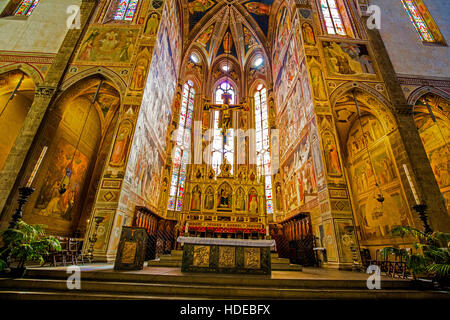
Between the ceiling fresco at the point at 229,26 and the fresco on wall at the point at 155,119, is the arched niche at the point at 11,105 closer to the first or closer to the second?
the fresco on wall at the point at 155,119

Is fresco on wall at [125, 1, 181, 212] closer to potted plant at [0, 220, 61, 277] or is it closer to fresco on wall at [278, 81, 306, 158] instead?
potted plant at [0, 220, 61, 277]

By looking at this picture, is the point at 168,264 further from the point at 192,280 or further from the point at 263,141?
the point at 263,141

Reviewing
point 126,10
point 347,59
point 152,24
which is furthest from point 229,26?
point 347,59

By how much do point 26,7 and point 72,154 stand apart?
29.2 ft

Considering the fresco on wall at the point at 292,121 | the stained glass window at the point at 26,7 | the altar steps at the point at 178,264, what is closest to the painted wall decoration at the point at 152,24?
the stained glass window at the point at 26,7

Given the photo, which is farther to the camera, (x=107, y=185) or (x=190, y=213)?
(x=190, y=213)

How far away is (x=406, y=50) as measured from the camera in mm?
12141

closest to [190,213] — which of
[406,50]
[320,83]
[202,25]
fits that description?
[320,83]

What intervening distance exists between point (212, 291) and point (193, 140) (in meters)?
15.9

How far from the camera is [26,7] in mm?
12414

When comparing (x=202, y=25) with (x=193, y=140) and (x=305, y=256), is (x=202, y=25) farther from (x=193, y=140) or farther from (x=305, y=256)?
(x=305, y=256)

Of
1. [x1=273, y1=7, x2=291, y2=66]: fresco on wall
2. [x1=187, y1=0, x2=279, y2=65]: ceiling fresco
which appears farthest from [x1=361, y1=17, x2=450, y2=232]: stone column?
[x1=187, y1=0, x2=279, y2=65]: ceiling fresco
